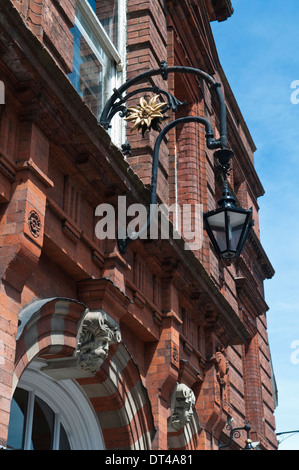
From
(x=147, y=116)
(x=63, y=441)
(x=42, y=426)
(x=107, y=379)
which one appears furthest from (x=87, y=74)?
(x=63, y=441)

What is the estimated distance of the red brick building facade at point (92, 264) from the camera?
6938 millimetres

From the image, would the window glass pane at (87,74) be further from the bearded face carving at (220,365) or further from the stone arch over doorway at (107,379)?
the bearded face carving at (220,365)

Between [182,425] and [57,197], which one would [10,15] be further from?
[182,425]

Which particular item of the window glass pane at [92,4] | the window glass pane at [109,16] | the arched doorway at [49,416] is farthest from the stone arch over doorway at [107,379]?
the window glass pane at [92,4]

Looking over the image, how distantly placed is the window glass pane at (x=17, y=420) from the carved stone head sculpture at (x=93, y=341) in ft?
2.48

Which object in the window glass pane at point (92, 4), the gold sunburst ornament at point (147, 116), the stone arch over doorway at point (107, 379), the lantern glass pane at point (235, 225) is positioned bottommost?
the stone arch over doorway at point (107, 379)

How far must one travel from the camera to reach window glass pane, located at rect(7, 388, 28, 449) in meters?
7.88

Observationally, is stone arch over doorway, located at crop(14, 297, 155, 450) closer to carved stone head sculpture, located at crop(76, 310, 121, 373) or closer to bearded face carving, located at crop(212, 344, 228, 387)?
carved stone head sculpture, located at crop(76, 310, 121, 373)

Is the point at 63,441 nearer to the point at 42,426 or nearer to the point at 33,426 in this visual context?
the point at 42,426

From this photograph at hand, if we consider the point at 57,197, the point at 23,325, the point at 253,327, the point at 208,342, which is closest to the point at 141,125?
the point at 57,197

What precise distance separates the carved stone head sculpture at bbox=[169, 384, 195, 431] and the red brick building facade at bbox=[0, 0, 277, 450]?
0.09ft

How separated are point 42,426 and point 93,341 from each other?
3.97 feet

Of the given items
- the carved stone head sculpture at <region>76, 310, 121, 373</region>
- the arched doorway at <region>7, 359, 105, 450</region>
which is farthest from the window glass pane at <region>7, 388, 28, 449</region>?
the carved stone head sculpture at <region>76, 310, 121, 373</region>

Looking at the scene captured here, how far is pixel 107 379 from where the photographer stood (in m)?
8.87
